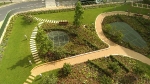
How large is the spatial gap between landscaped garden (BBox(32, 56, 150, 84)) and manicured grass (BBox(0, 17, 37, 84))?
424cm

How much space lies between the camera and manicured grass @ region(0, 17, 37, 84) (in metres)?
40.8

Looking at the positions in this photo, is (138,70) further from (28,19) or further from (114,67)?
(28,19)

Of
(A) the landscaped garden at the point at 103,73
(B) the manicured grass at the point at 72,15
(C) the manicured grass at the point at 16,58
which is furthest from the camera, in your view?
(B) the manicured grass at the point at 72,15

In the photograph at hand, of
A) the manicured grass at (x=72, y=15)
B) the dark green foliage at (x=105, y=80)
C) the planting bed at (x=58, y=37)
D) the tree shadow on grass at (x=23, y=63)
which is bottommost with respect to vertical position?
the dark green foliage at (x=105, y=80)

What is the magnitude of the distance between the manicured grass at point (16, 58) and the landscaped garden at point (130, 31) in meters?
22.6

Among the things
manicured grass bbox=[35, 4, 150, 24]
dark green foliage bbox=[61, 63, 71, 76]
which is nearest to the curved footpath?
dark green foliage bbox=[61, 63, 71, 76]

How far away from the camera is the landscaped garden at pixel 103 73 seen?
39.7m

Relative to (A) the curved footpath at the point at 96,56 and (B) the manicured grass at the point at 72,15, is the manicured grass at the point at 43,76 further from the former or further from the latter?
(B) the manicured grass at the point at 72,15

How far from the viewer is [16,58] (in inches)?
1773

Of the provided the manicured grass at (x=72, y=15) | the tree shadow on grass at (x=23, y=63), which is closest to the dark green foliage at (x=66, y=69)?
the tree shadow on grass at (x=23, y=63)

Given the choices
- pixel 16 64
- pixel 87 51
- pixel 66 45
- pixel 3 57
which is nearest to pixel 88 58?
pixel 87 51

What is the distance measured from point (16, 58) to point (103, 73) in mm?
21412

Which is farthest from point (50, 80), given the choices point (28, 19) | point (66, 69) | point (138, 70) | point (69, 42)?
point (28, 19)

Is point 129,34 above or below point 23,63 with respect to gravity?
above
